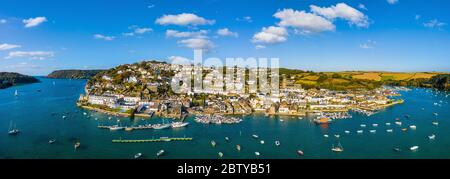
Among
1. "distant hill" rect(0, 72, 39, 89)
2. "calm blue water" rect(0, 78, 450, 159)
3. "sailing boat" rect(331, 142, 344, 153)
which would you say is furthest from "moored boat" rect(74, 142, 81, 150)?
"distant hill" rect(0, 72, 39, 89)

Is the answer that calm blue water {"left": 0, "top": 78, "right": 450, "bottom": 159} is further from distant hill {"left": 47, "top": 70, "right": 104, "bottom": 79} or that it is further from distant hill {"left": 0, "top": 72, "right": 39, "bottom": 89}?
distant hill {"left": 47, "top": 70, "right": 104, "bottom": 79}

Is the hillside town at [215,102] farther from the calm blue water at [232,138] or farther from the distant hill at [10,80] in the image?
the distant hill at [10,80]

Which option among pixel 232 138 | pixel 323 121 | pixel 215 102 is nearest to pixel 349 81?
pixel 215 102

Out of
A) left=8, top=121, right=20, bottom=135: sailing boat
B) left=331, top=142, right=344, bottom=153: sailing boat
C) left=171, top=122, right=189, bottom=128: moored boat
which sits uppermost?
left=171, top=122, right=189, bottom=128: moored boat

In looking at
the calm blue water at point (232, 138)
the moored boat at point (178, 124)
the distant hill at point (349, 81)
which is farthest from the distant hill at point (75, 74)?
the moored boat at point (178, 124)

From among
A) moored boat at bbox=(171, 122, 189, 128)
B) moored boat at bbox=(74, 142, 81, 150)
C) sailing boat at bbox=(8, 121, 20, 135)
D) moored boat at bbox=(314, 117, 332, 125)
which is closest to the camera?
moored boat at bbox=(74, 142, 81, 150)

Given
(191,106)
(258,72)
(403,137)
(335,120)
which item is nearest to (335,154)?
(403,137)

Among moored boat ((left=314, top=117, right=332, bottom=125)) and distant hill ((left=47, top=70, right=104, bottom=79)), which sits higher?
distant hill ((left=47, top=70, right=104, bottom=79))

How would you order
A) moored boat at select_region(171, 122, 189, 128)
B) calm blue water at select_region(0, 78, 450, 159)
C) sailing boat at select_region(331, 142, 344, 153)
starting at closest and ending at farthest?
calm blue water at select_region(0, 78, 450, 159), sailing boat at select_region(331, 142, 344, 153), moored boat at select_region(171, 122, 189, 128)

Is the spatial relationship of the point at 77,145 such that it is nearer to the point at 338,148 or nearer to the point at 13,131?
the point at 13,131

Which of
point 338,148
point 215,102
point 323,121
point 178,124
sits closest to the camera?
point 338,148

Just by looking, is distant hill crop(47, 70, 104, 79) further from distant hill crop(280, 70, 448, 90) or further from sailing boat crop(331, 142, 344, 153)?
sailing boat crop(331, 142, 344, 153)

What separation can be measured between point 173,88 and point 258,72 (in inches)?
715

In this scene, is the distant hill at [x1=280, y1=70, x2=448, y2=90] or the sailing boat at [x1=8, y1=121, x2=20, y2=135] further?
the distant hill at [x1=280, y1=70, x2=448, y2=90]
